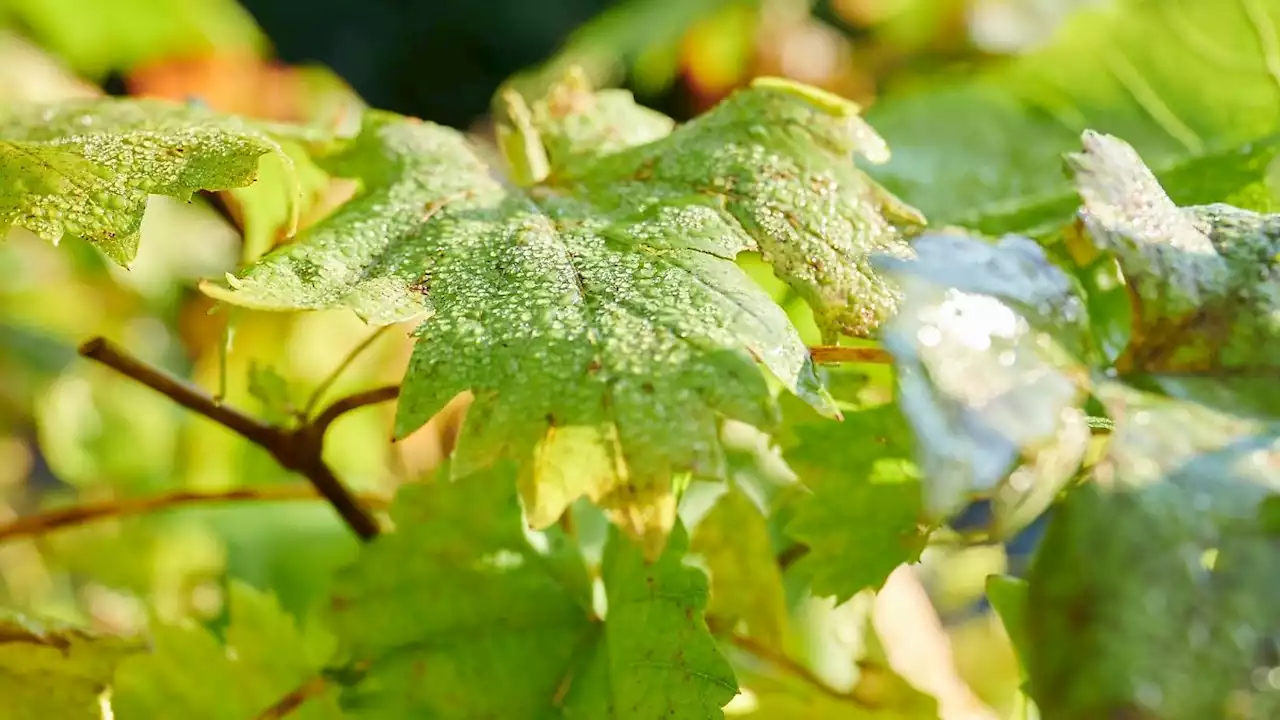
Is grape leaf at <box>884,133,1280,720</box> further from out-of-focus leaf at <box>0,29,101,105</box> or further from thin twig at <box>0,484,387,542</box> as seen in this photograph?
out-of-focus leaf at <box>0,29,101,105</box>

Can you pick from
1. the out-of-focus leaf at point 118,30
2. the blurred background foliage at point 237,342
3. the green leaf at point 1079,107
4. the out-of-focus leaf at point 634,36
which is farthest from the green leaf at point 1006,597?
the out-of-focus leaf at point 118,30

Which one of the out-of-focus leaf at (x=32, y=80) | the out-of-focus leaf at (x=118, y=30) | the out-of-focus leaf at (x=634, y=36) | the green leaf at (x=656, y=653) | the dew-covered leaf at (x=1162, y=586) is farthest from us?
the out-of-focus leaf at (x=634, y=36)

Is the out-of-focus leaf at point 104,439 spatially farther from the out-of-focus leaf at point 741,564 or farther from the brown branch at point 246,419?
the out-of-focus leaf at point 741,564

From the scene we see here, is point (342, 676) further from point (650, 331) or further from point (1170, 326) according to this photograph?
point (1170, 326)

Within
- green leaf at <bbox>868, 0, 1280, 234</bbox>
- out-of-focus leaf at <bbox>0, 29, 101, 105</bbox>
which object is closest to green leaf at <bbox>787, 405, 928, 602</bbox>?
green leaf at <bbox>868, 0, 1280, 234</bbox>

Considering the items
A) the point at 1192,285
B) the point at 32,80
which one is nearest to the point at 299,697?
the point at 1192,285

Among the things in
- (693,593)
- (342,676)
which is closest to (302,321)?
(342,676)
